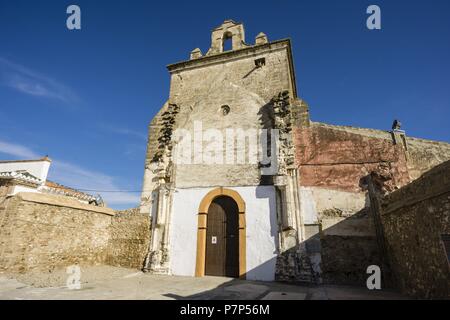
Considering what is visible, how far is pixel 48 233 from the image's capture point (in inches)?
325

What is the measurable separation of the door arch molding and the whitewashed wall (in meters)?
0.14

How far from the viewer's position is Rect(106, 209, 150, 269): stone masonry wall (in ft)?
31.0

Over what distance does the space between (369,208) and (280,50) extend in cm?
716

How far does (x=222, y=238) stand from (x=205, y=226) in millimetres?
735

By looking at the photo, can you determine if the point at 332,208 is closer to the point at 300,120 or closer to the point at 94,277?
the point at 300,120

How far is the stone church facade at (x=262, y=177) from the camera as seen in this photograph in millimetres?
7707

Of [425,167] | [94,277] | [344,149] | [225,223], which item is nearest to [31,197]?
[94,277]

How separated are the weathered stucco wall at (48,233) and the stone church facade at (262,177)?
203 centimetres

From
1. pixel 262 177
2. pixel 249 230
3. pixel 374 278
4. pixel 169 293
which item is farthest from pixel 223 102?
pixel 374 278

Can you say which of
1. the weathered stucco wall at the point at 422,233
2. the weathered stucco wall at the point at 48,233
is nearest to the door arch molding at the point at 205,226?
the weathered stucco wall at the point at 48,233

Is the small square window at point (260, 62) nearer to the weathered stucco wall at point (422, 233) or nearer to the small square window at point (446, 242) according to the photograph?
the weathered stucco wall at point (422, 233)

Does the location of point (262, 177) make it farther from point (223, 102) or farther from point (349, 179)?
point (223, 102)

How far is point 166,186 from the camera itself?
388 inches
